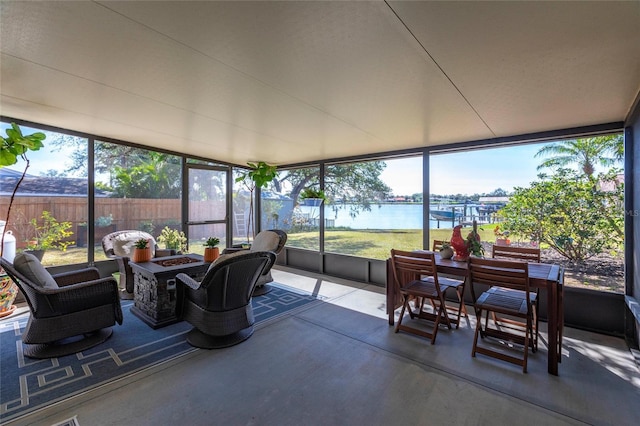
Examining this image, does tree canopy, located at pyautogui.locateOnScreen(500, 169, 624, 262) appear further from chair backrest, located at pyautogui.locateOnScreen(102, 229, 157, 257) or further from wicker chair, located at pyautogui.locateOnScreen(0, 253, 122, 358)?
chair backrest, located at pyautogui.locateOnScreen(102, 229, 157, 257)

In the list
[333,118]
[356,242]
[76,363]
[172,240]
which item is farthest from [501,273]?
[172,240]

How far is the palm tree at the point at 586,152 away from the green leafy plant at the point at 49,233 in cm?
697

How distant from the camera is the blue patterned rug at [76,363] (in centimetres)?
208

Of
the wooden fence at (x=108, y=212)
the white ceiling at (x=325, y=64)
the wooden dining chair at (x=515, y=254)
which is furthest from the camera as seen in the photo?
the wooden fence at (x=108, y=212)

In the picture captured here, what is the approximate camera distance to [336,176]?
6145 mm

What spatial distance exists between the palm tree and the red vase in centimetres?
155

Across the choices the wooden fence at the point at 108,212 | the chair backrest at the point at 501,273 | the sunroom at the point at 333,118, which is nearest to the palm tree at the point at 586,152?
the sunroom at the point at 333,118

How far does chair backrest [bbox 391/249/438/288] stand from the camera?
9.67 ft

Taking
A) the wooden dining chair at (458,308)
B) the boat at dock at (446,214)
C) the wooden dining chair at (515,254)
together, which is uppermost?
the boat at dock at (446,214)

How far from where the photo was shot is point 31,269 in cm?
256

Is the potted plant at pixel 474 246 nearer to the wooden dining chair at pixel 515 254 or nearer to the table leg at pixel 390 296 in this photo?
the wooden dining chair at pixel 515 254

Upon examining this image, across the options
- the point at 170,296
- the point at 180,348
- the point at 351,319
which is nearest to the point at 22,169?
the point at 170,296

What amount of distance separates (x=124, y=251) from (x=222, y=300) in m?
2.64

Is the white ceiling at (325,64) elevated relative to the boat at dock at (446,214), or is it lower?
elevated
